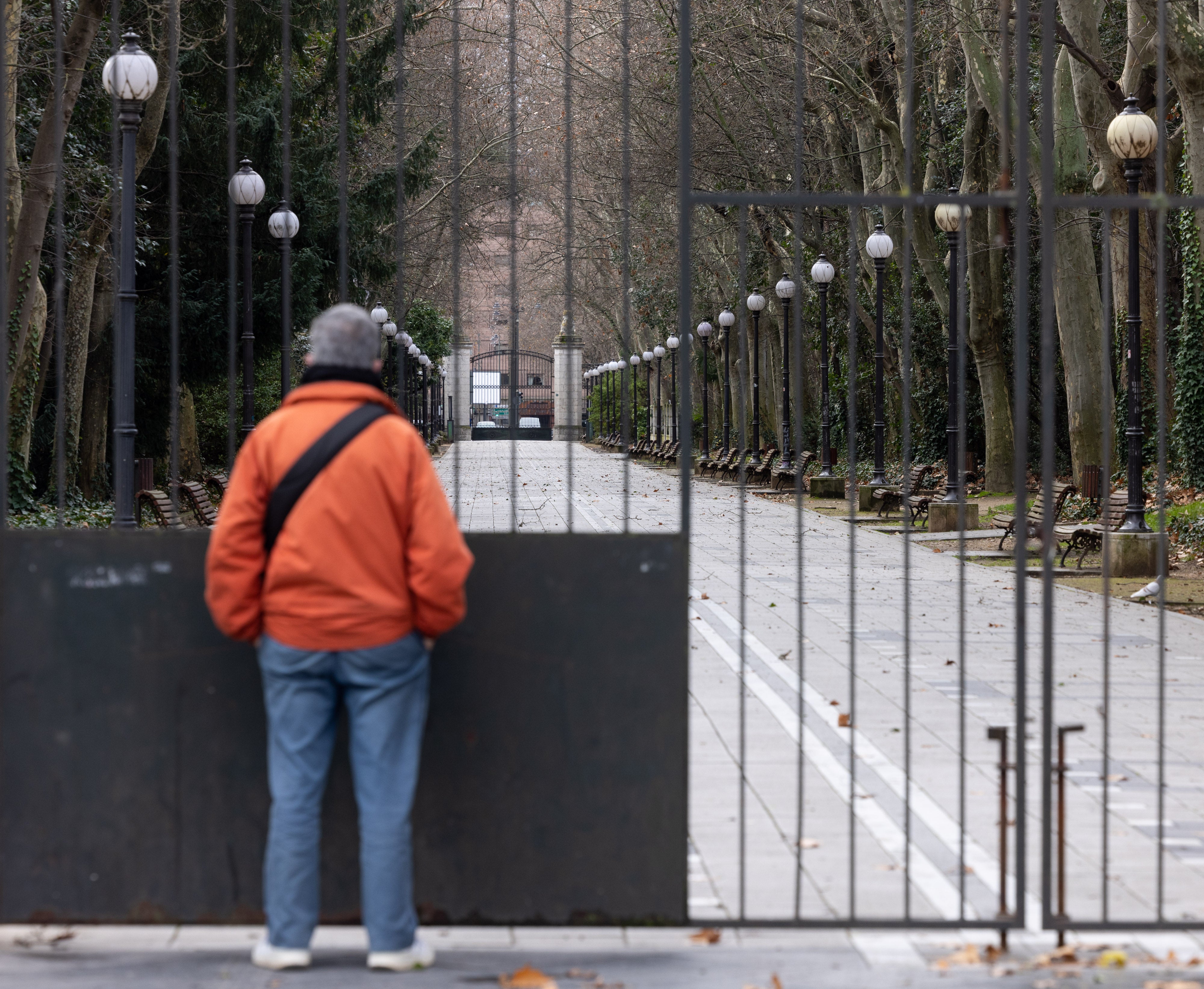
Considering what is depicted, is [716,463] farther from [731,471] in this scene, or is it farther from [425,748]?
[425,748]

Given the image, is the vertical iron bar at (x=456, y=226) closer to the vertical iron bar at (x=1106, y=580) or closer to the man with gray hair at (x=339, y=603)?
the man with gray hair at (x=339, y=603)

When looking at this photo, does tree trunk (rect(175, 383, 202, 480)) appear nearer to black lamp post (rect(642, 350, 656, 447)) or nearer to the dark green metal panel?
black lamp post (rect(642, 350, 656, 447))

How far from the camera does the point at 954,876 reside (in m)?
5.53

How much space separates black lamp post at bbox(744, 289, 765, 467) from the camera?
101ft

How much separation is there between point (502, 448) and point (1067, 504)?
5062 centimetres

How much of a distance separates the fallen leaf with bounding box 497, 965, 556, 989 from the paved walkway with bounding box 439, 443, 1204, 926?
2.66ft

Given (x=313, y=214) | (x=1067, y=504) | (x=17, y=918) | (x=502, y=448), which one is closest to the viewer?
(x=17, y=918)

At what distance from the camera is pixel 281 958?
176 inches

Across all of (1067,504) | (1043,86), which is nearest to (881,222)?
(1067,504)

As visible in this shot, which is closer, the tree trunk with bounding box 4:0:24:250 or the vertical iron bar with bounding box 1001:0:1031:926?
the vertical iron bar with bounding box 1001:0:1031:926

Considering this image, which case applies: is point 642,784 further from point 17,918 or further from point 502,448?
point 502,448

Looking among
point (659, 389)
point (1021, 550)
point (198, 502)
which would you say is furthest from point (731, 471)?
point (1021, 550)

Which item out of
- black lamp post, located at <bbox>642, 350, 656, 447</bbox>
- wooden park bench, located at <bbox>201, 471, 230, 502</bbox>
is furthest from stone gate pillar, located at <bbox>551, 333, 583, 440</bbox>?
black lamp post, located at <bbox>642, 350, 656, 447</bbox>

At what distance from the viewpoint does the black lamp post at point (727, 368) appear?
35.2m
